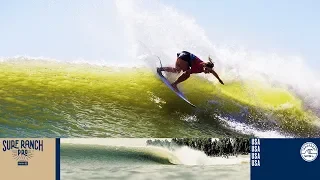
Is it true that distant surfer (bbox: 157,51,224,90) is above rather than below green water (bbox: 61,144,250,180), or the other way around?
above

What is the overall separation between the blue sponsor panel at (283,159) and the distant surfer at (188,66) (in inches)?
54.1

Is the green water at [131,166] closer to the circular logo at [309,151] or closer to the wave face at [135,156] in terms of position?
the wave face at [135,156]

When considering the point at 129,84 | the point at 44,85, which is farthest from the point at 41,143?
the point at 129,84

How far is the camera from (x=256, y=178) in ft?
35.6

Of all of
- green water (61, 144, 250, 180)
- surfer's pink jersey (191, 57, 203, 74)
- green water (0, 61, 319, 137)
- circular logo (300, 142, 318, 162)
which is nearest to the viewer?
green water (61, 144, 250, 180)

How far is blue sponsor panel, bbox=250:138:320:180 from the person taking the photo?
1085cm

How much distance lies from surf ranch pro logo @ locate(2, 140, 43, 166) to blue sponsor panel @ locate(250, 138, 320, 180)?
3361mm

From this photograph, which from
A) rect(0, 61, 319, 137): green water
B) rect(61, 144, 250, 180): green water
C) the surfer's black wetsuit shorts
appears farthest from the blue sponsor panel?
the surfer's black wetsuit shorts

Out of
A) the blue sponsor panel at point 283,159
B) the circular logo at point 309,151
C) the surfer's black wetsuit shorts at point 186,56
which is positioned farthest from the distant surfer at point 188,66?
the circular logo at point 309,151

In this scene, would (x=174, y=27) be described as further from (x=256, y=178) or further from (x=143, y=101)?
(x=256, y=178)

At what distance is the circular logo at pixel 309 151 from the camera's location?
434 inches

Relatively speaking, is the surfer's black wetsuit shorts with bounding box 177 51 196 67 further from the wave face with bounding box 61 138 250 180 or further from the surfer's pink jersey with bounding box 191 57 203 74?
the wave face with bounding box 61 138 250 180

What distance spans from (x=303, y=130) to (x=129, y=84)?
9.71 feet

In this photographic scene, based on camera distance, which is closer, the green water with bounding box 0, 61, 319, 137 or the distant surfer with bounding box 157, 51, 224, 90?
the green water with bounding box 0, 61, 319, 137
